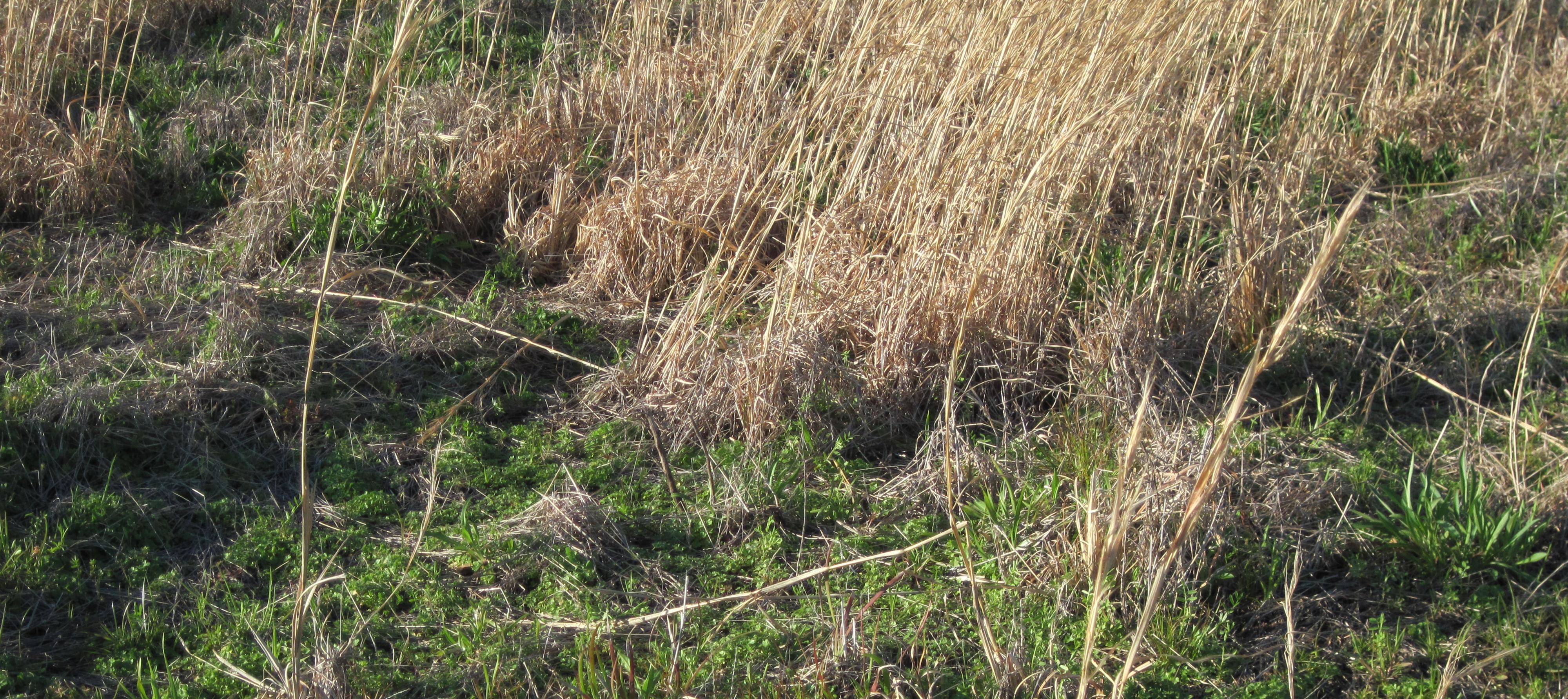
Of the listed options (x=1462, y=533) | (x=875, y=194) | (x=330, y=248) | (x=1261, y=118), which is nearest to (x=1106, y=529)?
(x=1462, y=533)

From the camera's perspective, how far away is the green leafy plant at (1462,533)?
2.56 meters

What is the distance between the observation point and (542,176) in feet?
13.6

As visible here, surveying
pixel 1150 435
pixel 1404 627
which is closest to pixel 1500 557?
pixel 1404 627

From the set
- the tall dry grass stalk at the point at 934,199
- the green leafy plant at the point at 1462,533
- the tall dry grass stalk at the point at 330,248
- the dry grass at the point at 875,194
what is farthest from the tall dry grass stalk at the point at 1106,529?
the tall dry grass stalk at the point at 330,248

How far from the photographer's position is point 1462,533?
257cm

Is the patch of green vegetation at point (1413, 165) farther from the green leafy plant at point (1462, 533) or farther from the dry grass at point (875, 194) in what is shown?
the green leafy plant at point (1462, 533)

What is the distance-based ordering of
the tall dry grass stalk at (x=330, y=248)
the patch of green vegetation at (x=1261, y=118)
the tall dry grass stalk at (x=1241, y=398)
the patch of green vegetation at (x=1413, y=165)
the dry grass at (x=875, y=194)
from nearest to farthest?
the tall dry grass stalk at (x=1241, y=398) → the tall dry grass stalk at (x=330, y=248) → the dry grass at (x=875, y=194) → the patch of green vegetation at (x=1261, y=118) → the patch of green vegetation at (x=1413, y=165)

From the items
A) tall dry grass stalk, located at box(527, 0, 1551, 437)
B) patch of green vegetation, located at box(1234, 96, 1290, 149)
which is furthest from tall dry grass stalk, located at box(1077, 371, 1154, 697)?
patch of green vegetation, located at box(1234, 96, 1290, 149)

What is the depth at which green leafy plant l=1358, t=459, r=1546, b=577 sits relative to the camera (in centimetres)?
256

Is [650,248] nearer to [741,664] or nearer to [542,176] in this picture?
[542,176]

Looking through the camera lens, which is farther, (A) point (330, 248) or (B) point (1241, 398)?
(A) point (330, 248)

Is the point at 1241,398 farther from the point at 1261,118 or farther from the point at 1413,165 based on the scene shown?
the point at 1413,165

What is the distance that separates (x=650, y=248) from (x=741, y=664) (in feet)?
5.56

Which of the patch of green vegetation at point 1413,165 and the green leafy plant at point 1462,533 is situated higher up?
the patch of green vegetation at point 1413,165
